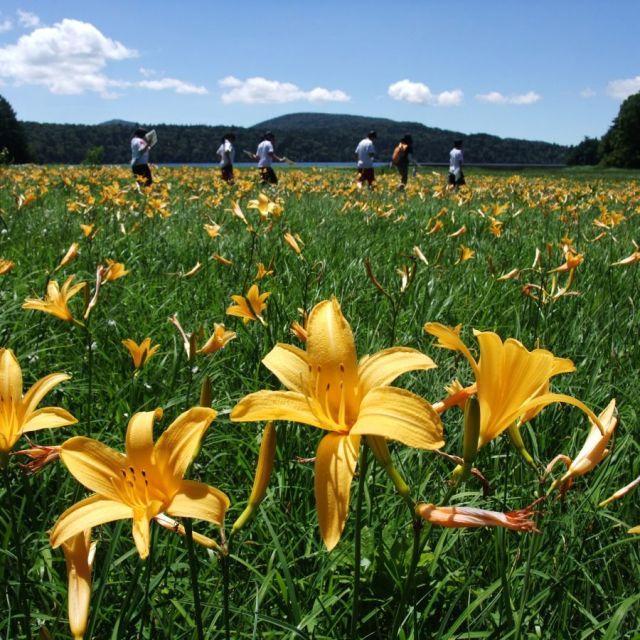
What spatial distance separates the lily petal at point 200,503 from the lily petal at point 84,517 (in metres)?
0.06

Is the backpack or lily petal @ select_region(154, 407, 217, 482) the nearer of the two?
lily petal @ select_region(154, 407, 217, 482)

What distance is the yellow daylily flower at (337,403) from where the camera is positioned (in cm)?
68

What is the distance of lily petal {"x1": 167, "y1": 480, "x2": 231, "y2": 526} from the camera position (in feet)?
2.25

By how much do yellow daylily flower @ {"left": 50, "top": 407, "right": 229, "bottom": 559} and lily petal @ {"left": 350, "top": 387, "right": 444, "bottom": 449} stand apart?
20 centimetres

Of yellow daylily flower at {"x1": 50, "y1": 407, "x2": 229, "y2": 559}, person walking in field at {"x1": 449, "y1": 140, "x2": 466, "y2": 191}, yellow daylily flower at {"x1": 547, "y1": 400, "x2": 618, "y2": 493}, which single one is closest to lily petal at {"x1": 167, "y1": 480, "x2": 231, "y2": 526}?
yellow daylily flower at {"x1": 50, "y1": 407, "x2": 229, "y2": 559}

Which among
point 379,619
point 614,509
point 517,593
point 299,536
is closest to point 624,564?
point 614,509

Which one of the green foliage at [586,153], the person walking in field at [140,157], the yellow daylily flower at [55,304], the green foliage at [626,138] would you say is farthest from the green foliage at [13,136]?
the green foliage at [586,153]

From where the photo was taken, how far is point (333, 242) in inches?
180

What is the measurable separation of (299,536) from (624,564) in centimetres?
78

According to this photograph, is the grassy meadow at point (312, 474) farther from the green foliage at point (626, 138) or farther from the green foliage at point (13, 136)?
the green foliage at point (626, 138)

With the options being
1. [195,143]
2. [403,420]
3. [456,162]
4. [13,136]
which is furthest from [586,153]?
[403,420]

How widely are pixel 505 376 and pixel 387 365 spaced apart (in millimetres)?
156

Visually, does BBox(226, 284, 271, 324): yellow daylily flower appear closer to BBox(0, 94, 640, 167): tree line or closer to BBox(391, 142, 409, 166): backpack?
BBox(391, 142, 409, 166): backpack

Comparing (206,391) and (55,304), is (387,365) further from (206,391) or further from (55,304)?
(55,304)
